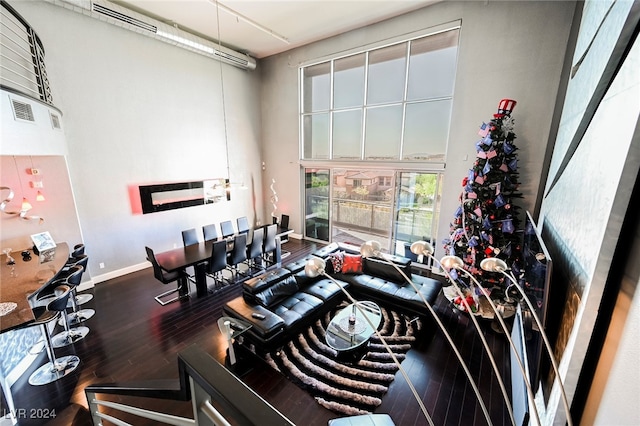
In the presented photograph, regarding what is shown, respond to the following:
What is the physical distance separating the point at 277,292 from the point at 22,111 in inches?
165

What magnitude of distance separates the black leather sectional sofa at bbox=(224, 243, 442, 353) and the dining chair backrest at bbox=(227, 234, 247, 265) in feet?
4.11

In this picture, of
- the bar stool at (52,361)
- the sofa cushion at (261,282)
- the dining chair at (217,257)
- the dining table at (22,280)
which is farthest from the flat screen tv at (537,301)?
the bar stool at (52,361)

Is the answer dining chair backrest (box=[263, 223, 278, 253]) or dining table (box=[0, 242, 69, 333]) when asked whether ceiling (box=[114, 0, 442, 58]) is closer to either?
dining chair backrest (box=[263, 223, 278, 253])

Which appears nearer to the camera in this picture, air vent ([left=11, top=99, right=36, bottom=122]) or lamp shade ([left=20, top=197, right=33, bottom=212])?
air vent ([left=11, top=99, right=36, bottom=122])

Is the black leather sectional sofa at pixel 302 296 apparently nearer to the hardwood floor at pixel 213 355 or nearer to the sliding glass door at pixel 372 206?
the hardwood floor at pixel 213 355

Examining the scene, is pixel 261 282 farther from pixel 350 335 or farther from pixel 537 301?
pixel 537 301

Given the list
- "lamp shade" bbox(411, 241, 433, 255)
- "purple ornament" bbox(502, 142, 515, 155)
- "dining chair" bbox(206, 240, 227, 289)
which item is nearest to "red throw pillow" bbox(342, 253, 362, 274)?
"dining chair" bbox(206, 240, 227, 289)

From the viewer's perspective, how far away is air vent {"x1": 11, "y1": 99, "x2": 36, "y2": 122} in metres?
3.18

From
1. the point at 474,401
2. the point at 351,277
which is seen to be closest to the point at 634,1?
the point at 474,401

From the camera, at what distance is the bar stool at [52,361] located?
3030 mm

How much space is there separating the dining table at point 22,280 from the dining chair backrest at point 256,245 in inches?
115

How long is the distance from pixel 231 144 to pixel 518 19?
7.01m

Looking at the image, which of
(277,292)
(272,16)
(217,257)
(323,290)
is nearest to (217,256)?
(217,257)

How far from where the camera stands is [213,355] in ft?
11.0
